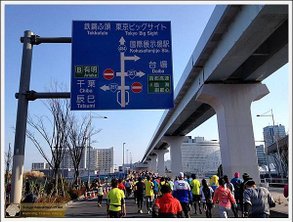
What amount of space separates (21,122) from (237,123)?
39.2 ft

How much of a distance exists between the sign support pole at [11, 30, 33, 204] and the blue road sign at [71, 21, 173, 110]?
138cm

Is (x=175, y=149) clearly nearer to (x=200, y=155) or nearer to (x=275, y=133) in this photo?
(x=275, y=133)

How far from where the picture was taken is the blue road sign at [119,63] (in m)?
9.12

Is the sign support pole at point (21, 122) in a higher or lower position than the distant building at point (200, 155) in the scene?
lower

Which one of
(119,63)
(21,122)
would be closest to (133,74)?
(119,63)

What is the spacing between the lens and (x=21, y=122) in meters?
7.70

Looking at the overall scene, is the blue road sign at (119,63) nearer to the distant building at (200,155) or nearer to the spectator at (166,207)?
the spectator at (166,207)

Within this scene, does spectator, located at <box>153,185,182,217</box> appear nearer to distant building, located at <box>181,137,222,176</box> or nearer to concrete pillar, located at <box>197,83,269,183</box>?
concrete pillar, located at <box>197,83,269,183</box>

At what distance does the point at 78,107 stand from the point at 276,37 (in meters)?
7.91

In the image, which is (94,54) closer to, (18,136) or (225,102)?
(18,136)

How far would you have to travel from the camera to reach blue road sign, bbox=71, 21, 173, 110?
9.12m

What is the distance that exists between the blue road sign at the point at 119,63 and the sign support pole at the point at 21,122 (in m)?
1.38

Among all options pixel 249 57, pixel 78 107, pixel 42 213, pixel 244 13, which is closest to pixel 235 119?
pixel 249 57

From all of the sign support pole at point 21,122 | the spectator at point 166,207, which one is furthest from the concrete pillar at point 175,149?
the spectator at point 166,207
